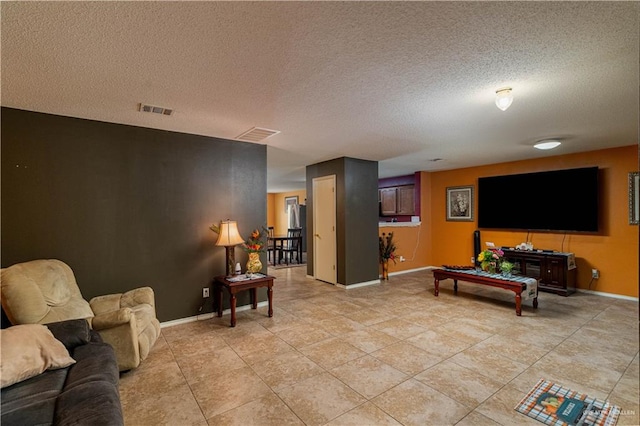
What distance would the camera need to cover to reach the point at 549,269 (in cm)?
491

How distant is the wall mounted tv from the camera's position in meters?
4.84

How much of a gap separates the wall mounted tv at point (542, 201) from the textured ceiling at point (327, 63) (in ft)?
5.51

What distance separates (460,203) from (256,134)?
5029 mm

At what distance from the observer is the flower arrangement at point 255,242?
3.85 metres

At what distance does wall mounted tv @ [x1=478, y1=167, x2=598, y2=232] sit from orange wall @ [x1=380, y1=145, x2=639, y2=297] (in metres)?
0.17

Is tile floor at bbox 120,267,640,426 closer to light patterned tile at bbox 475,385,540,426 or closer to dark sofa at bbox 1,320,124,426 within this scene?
light patterned tile at bbox 475,385,540,426

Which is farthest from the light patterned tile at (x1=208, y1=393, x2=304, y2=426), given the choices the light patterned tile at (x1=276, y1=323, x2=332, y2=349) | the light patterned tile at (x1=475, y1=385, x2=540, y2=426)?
the light patterned tile at (x1=475, y1=385, x2=540, y2=426)

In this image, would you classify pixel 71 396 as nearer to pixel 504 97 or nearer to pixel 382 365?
pixel 382 365

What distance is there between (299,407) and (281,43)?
2349 mm

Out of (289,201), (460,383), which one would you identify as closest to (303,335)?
(460,383)

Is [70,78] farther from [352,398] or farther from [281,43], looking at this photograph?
[352,398]

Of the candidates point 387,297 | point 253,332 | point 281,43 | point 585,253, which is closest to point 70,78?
point 281,43

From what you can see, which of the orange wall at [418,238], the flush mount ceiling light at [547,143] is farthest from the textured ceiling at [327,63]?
the orange wall at [418,238]

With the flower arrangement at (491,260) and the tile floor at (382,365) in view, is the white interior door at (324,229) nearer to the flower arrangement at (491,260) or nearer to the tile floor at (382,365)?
the tile floor at (382,365)
